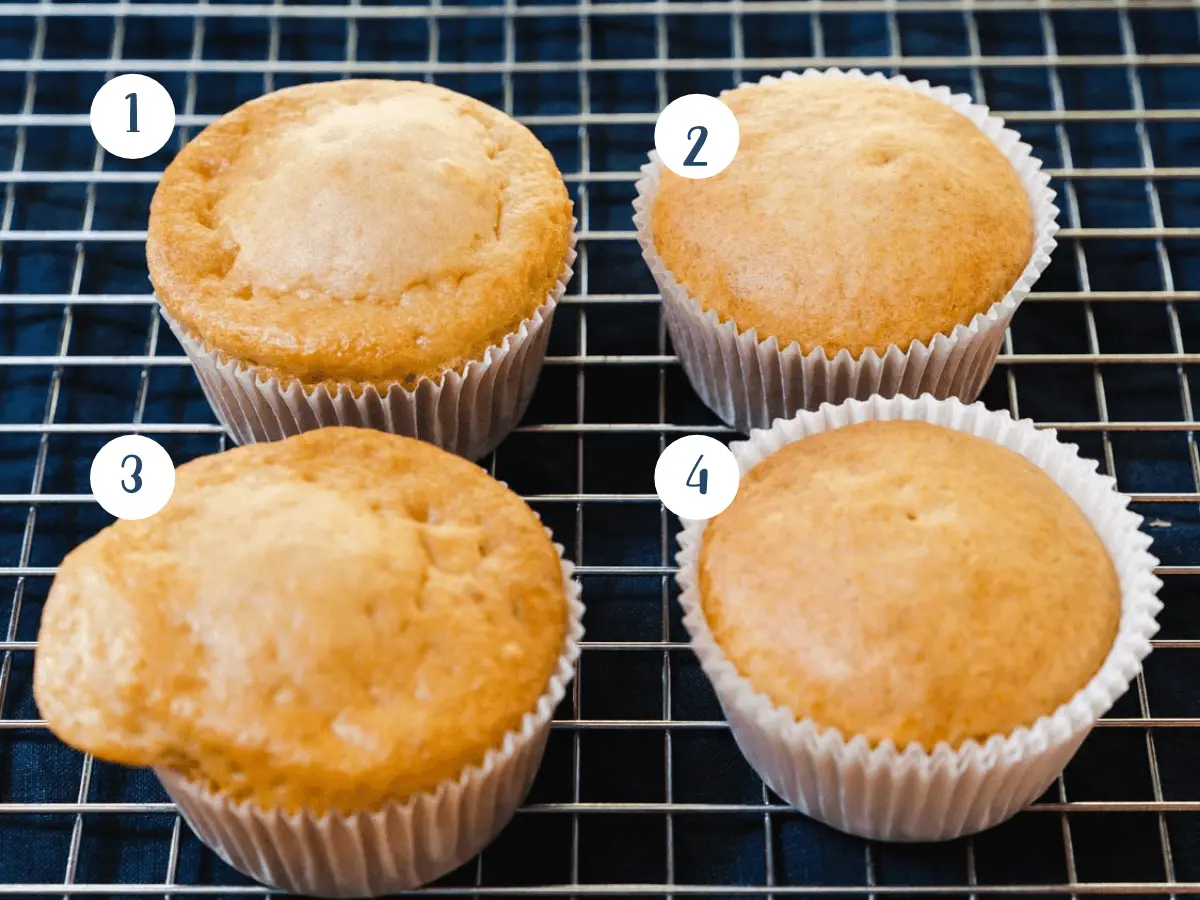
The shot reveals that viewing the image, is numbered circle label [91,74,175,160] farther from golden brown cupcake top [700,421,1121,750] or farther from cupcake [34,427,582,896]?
golden brown cupcake top [700,421,1121,750]

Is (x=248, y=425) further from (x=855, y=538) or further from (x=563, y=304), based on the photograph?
(x=855, y=538)

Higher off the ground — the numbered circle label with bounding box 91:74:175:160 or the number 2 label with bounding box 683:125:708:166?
the number 2 label with bounding box 683:125:708:166

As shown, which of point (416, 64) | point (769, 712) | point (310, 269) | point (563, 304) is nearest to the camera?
point (769, 712)

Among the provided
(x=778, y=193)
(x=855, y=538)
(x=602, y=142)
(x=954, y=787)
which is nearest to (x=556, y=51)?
(x=602, y=142)

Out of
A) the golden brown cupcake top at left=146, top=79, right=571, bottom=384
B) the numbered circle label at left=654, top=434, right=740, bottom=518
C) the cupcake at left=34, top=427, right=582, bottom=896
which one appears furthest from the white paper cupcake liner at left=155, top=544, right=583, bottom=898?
the golden brown cupcake top at left=146, top=79, right=571, bottom=384

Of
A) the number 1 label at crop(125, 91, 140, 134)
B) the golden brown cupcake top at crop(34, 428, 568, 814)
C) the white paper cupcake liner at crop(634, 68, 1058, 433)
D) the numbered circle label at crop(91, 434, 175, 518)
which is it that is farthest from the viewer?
the number 1 label at crop(125, 91, 140, 134)

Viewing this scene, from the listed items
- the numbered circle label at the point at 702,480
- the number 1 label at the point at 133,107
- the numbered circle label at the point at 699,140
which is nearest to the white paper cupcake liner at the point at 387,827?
the numbered circle label at the point at 702,480
